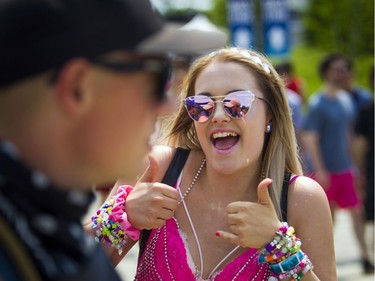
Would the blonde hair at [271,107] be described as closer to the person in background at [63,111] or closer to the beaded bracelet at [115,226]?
the beaded bracelet at [115,226]

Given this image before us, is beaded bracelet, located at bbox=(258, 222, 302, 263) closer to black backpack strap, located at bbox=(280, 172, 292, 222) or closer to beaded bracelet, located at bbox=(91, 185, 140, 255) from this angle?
black backpack strap, located at bbox=(280, 172, 292, 222)

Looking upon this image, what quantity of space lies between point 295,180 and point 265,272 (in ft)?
1.02

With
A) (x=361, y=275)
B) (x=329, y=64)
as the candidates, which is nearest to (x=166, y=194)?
(x=361, y=275)

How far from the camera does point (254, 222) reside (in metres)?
2.46

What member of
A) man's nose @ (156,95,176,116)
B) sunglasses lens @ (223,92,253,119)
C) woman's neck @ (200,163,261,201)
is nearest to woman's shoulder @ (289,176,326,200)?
woman's neck @ (200,163,261,201)

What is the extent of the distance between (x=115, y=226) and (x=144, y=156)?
1.12 meters

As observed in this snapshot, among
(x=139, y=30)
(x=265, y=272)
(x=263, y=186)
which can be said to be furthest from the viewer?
(x=265, y=272)

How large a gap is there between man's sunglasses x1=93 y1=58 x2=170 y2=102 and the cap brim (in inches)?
1.1

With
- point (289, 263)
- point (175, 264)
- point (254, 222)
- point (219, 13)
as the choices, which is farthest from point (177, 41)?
point (219, 13)

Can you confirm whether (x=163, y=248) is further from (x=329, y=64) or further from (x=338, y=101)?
(x=329, y=64)

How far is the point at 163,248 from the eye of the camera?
2.70 metres

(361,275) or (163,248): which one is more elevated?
(163,248)

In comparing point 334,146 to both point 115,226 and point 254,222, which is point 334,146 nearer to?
point 115,226

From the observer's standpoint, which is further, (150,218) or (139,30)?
(150,218)
